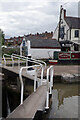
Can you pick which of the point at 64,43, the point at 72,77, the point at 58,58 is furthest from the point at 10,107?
the point at 64,43

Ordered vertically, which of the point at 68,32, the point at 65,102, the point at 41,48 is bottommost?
the point at 65,102

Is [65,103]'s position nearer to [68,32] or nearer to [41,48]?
[41,48]

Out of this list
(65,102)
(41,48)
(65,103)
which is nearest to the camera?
(65,103)

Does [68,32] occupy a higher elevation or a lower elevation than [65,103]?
higher

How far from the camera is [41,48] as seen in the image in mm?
22266

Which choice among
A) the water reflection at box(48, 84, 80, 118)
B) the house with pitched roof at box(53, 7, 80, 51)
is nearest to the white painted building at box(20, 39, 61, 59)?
the house with pitched roof at box(53, 7, 80, 51)

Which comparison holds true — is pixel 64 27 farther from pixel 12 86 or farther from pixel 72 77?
pixel 12 86

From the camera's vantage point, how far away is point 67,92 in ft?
28.1

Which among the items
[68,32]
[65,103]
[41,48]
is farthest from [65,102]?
[68,32]

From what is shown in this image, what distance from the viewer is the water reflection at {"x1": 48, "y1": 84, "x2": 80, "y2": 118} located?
549cm

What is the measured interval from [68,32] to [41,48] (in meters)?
7.76

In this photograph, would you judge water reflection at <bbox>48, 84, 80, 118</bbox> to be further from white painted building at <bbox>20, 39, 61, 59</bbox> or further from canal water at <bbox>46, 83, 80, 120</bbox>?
white painted building at <bbox>20, 39, 61, 59</bbox>

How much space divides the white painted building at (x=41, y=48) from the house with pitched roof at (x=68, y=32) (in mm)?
2747

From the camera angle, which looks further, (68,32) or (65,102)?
(68,32)
